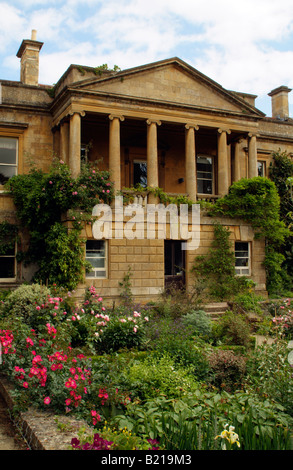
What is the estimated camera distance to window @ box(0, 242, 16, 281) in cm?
1670

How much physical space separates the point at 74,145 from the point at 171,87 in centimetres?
483

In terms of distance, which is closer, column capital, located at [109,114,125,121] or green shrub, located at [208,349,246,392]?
green shrub, located at [208,349,246,392]

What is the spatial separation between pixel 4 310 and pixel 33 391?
5320 mm

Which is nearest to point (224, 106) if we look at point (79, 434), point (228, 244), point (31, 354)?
point (228, 244)

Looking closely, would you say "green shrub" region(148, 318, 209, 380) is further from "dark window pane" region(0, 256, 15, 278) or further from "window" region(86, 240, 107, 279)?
"dark window pane" region(0, 256, 15, 278)

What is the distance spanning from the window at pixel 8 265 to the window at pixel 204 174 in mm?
8980

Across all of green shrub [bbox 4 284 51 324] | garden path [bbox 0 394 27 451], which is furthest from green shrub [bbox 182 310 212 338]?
garden path [bbox 0 394 27 451]

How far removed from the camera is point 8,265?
1683 centimetres

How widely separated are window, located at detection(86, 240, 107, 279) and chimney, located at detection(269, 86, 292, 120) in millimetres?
14441

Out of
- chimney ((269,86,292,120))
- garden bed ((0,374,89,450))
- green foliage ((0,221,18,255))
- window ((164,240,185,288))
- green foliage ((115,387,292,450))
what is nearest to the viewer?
green foliage ((115,387,292,450))

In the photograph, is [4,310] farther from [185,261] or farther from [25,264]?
[185,261]

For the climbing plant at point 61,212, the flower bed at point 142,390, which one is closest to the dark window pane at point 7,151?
the climbing plant at point 61,212

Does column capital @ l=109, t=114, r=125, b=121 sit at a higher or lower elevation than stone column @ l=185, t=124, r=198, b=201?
higher

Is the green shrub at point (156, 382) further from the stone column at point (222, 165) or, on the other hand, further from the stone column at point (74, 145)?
the stone column at point (222, 165)
